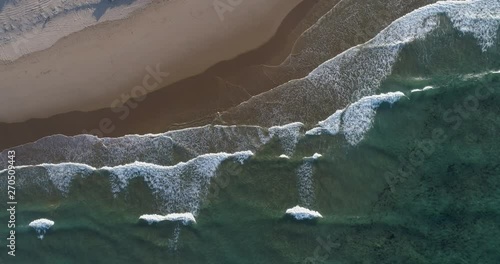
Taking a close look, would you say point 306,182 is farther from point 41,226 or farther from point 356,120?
point 41,226

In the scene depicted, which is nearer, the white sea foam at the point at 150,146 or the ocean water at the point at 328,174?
the ocean water at the point at 328,174

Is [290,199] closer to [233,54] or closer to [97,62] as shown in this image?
[233,54]

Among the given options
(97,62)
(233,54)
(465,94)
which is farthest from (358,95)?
(97,62)

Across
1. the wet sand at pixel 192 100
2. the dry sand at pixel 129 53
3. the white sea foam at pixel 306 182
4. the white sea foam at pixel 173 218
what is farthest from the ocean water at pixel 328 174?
the dry sand at pixel 129 53

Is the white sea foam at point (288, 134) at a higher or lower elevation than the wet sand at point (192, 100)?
lower

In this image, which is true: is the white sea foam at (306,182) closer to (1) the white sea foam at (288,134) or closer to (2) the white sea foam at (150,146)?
(1) the white sea foam at (288,134)

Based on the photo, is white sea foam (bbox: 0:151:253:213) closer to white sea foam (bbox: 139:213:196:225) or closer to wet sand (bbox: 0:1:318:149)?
white sea foam (bbox: 139:213:196:225)

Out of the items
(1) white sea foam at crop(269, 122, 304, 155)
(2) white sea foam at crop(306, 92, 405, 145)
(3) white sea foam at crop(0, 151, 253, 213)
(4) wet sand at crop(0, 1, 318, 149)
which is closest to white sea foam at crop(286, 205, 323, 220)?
(1) white sea foam at crop(269, 122, 304, 155)
